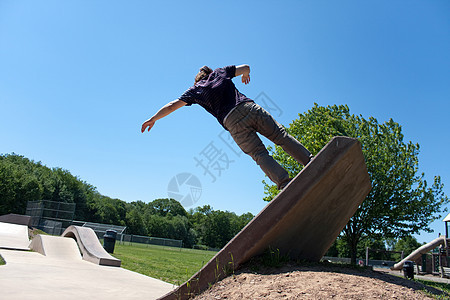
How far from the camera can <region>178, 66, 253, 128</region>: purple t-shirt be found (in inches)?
139

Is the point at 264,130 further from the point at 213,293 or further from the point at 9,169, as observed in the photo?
the point at 9,169

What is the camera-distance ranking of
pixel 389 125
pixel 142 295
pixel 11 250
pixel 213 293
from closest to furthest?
pixel 213 293 < pixel 142 295 < pixel 11 250 < pixel 389 125

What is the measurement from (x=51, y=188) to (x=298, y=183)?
5667 cm

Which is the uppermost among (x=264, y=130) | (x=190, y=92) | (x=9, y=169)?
(x=9, y=169)

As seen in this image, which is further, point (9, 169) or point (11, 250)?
point (9, 169)

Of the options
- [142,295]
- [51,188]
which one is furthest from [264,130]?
[51,188]

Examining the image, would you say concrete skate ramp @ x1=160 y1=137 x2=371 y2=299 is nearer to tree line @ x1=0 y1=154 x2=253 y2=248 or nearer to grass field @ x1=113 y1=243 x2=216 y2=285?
grass field @ x1=113 y1=243 x2=216 y2=285

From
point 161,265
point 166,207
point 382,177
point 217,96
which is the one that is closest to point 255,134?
point 217,96

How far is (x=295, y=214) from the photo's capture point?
274 centimetres

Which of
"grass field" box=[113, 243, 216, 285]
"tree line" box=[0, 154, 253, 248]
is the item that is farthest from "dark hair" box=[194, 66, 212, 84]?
"tree line" box=[0, 154, 253, 248]

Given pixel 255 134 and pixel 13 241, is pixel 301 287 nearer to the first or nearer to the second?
pixel 255 134

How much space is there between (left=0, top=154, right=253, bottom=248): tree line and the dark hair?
4616cm

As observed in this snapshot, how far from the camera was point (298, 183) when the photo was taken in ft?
8.89

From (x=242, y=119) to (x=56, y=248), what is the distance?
749 cm
